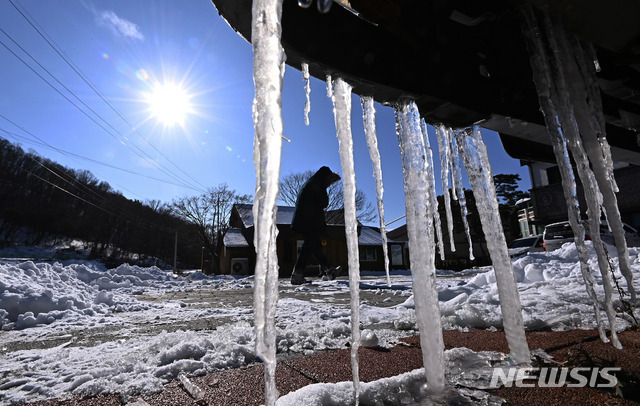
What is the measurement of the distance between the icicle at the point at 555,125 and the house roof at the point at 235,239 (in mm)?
21418

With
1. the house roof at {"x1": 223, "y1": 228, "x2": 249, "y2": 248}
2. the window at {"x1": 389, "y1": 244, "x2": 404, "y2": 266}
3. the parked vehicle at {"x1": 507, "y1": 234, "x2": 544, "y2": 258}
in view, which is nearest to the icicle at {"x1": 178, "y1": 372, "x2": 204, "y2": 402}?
the parked vehicle at {"x1": 507, "y1": 234, "x2": 544, "y2": 258}

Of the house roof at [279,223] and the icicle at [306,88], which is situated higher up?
the house roof at [279,223]

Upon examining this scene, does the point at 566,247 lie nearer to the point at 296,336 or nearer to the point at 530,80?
the point at 530,80

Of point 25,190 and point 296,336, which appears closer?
point 296,336

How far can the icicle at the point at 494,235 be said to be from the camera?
1.28 metres

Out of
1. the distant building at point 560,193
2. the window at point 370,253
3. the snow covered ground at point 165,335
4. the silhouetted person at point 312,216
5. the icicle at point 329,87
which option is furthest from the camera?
the window at point 370,253

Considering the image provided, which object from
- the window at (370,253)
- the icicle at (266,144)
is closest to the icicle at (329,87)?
the icicle at (266,144)

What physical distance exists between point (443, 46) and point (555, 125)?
0.83 meters

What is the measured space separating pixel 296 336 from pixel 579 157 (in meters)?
1.97

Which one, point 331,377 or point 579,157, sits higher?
point 579,157

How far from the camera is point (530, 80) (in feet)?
5.87

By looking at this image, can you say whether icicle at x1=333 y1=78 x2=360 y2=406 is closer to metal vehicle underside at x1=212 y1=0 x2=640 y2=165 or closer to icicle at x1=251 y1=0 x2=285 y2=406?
metal vehicle underside at x1=212 y1=0 x2=640 y2=165

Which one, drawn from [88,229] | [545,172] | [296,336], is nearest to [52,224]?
[88,229]

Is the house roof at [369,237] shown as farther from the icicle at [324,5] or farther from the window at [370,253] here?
the icicle at [324,5]
